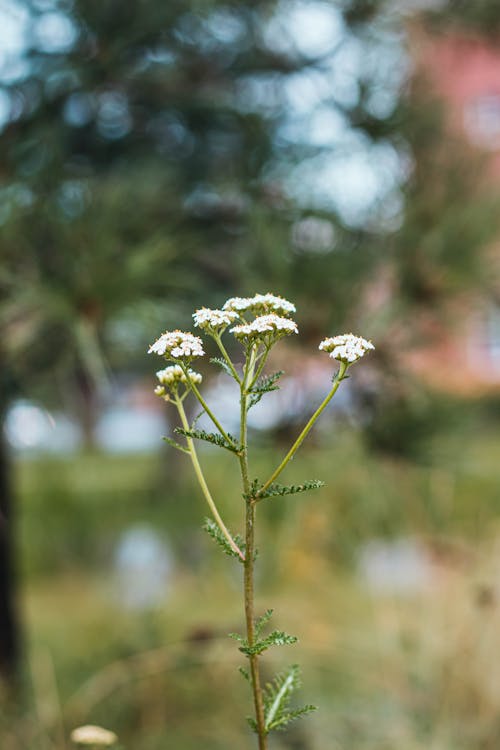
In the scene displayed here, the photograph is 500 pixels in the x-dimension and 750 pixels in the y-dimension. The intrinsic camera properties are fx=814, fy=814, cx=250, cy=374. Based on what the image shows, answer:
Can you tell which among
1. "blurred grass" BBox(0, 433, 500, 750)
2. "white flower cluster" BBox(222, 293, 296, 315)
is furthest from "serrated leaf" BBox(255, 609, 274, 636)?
"blurred grass" BBox(0, 433, 500, 750)

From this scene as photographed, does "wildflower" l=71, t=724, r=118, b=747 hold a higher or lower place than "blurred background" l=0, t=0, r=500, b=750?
lower

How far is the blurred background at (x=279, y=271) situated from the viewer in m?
1.04

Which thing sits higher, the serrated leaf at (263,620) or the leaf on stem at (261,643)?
the serrated leaf at (263,620)

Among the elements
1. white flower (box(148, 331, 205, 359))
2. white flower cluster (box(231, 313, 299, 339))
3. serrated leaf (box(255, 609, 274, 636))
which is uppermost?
white flower cluster (box(231, 313, 299, 339))

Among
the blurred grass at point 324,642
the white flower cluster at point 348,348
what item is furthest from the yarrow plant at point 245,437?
the blurred grass at point 324,642

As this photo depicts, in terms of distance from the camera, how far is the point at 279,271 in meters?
1.00

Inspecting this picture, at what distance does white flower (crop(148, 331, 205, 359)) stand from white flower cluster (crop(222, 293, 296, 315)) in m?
0.03

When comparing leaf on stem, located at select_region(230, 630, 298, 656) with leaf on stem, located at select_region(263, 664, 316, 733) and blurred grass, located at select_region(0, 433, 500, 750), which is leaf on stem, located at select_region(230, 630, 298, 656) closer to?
leaf on stem, located at select_region(263, 664, 316, 733)

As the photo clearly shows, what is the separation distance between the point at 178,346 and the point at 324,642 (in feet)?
3.86

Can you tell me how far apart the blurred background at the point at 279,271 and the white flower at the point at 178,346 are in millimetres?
585

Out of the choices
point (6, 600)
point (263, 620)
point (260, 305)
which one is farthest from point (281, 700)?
point (6, 600)

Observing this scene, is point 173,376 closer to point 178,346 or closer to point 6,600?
point 178,346

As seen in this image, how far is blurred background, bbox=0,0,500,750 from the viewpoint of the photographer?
3.41 ft

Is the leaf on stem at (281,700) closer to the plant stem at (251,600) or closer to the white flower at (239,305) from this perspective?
the plant stem at (251,600)
